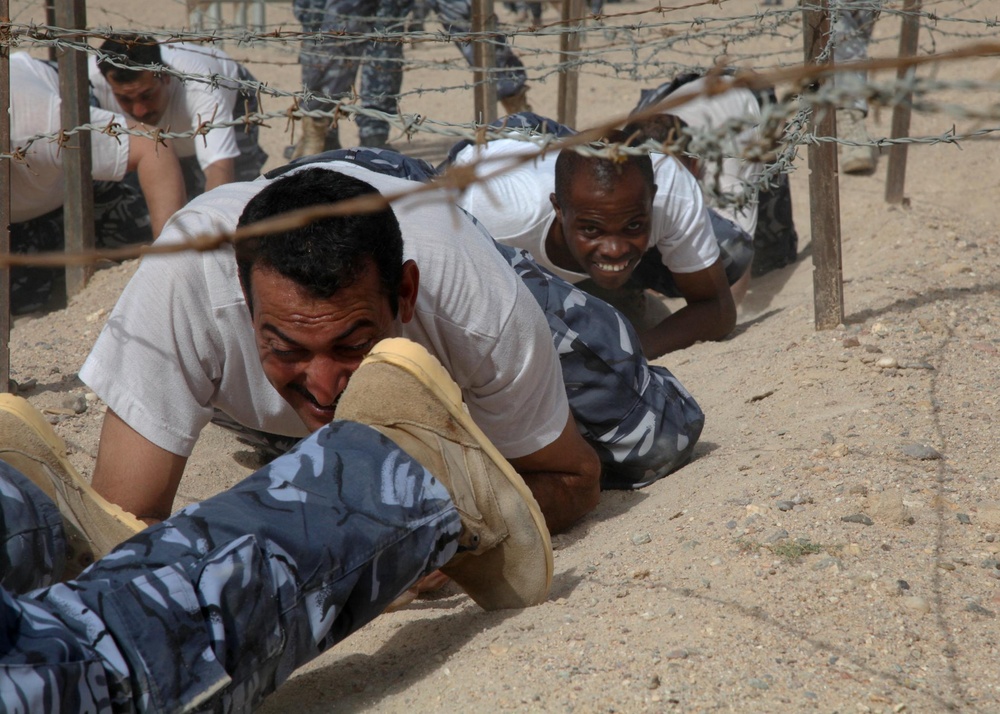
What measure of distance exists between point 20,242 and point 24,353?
0.69m

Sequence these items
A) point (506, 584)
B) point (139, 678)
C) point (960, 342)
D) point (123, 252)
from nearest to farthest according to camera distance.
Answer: point (123, 252) → point (139, 678) → point (506, 584) → point (960, 342)

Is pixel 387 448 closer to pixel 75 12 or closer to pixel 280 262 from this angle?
pixel 280 262

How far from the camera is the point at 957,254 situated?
3.58 meters

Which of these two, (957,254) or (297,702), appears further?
(957,254)

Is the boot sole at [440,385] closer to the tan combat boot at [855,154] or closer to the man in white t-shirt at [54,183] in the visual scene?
the man in white t-shirt at [54,183]

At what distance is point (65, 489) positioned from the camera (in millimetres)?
1594

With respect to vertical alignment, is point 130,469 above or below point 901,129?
below

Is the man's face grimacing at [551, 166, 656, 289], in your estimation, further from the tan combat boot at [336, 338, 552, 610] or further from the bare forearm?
the tan combat boot at [336, 338, 552, 610]

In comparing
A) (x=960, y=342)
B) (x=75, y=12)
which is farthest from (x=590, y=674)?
(x=75, y=12)

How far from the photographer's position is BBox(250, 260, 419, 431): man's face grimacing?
1627 millimetres

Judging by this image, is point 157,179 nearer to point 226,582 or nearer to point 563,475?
A: point 563,475

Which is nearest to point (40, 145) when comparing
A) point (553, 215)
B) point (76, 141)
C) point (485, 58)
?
point (76, 141)

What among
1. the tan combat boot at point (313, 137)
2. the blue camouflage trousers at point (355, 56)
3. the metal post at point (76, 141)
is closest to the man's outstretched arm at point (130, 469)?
the metal post at point (76, 141)

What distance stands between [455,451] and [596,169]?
70.0 inches
